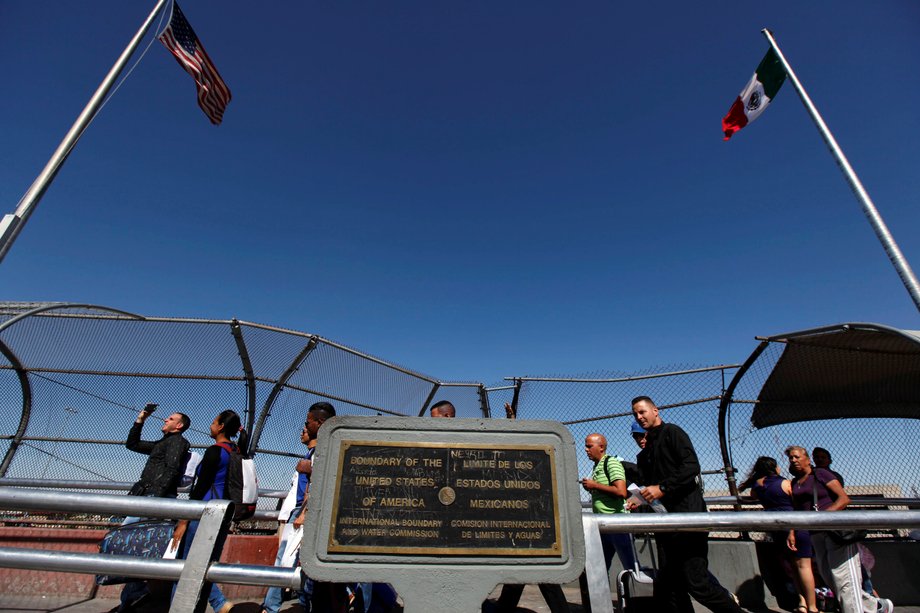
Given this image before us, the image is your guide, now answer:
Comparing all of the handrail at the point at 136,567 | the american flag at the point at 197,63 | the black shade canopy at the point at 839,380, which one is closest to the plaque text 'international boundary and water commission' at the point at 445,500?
the handrail at the point at 136,567

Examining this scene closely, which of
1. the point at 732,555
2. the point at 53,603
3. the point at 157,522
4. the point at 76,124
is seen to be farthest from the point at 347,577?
the point at 76,124

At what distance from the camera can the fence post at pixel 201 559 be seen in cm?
182

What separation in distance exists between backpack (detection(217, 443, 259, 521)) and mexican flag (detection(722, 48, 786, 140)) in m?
10.7

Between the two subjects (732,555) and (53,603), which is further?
(732,555)

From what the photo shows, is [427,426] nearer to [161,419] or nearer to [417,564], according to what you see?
[417,564]

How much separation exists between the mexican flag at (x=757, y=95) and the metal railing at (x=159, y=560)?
35.8 ft

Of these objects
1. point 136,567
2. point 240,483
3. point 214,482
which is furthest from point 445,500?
point 214,482

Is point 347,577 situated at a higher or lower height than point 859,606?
higher

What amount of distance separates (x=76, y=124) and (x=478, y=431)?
7.42m

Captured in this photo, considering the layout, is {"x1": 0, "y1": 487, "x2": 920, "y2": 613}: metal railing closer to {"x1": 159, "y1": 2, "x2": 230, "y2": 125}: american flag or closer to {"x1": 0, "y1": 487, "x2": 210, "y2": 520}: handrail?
{"x1": 0, "y1": 487, "x2": 210, "y2": 520}: handrail

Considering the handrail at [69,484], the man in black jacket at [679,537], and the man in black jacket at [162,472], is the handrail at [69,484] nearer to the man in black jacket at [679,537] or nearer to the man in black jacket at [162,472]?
the man in black jacket at [162,472]

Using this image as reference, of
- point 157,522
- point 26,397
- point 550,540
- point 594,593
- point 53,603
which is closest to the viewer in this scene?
point 594,593

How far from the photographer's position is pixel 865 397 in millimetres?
6656

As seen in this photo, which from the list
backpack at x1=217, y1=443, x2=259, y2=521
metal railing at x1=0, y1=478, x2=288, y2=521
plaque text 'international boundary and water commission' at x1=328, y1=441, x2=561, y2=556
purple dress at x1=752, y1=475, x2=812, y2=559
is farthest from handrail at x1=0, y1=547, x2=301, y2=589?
purple dress at x1=752, y1=475, x2=812, y2=559
